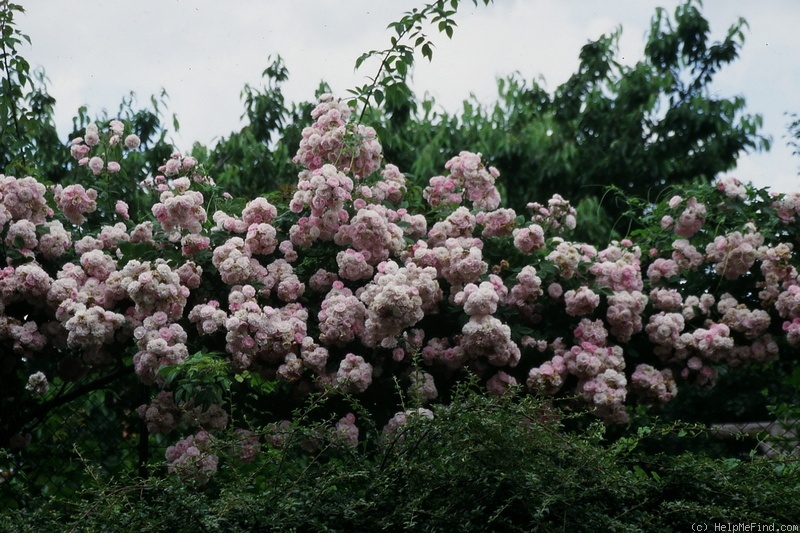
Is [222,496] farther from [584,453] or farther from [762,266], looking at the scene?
[762,266]

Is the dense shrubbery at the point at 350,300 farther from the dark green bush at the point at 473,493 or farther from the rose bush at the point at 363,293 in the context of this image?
the dark green bush at the point at 473,493

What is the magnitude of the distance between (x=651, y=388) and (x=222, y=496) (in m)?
1.98

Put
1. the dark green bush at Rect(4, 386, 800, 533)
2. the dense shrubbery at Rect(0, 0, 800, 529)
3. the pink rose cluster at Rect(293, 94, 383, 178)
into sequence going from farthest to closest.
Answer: the pink rose cluster at Rect(293, 94, 383, 178), the dense shrubbery at Rect(0, 0, 800, 529), the dark green bush at Rect(4, 386, 800, 533)

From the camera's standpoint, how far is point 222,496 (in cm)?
238

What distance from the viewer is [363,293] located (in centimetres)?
340

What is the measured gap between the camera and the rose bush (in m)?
3.38

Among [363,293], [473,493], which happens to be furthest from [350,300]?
[473,493]

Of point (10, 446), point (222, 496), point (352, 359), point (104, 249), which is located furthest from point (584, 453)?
point (10, 446)

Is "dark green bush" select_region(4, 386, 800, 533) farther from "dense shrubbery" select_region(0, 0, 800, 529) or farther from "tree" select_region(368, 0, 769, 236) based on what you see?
"tree" select_region(368, 0, 769, 236)

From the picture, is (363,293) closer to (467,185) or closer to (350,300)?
(350,300)

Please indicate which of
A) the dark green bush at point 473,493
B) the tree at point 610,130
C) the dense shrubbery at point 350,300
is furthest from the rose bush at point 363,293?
the tree at point 610,130

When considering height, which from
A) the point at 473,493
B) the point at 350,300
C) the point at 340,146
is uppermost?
the point at 340,146

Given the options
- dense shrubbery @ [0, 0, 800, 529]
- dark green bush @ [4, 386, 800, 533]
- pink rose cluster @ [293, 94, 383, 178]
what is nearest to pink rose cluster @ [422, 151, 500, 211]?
dense shrubbery @ [0, 0, 800, 529]

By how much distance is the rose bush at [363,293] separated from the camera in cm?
338
